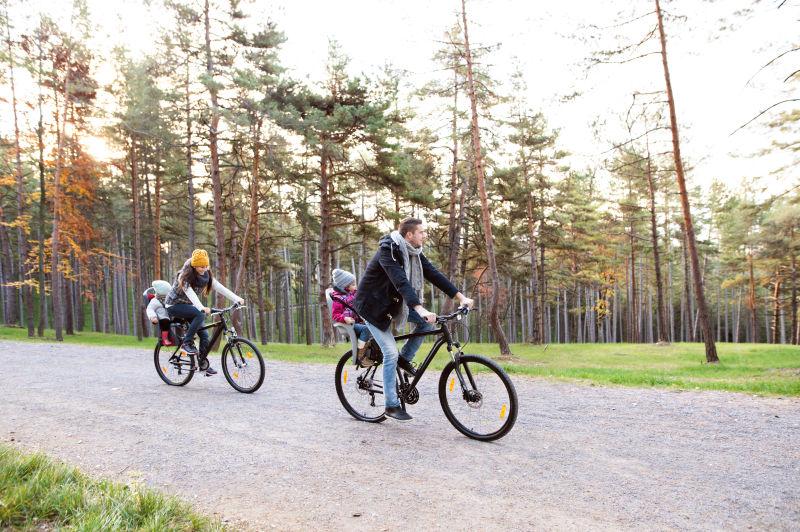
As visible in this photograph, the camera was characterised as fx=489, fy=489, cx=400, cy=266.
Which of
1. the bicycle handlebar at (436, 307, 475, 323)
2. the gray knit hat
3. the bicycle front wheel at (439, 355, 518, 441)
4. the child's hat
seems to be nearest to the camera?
the bicycle handlebar at (436, 307, 475, 323)

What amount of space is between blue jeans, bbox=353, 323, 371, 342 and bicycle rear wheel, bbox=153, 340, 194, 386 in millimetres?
3223

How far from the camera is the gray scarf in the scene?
15.4 ft

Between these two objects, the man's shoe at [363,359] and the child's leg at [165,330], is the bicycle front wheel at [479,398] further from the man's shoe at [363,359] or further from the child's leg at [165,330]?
the child's leg at [165,330]

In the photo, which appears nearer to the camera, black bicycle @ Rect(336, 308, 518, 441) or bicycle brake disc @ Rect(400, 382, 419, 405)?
black bicycle @ Rect(336, 308, 518, 441)

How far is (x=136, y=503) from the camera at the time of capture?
282 centimetres

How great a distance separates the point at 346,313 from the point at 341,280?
23.7 inches

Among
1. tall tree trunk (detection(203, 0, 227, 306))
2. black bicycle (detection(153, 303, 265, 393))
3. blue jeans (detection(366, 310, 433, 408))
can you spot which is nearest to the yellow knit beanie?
black bicycle (detection(153, 303, 265, 393))

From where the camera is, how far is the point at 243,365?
6.92 metres

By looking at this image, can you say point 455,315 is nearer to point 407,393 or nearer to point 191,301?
point 407,393

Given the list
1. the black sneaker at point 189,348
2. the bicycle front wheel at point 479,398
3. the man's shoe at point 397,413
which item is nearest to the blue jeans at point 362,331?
the man's shoe at point 397,413

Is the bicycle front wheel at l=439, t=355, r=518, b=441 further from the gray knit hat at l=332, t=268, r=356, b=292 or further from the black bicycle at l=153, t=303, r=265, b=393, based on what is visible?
the black bicycle at l=153, t=303, r=265, b=393

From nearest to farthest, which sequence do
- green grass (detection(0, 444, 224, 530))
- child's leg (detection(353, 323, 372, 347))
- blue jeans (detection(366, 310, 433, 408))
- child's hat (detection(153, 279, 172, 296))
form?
green grass (detection(0, 444, 224, 530)), blue jeans (detection(366, 310, 433, 408)), child's leg (detection(353, 323, 372, 347)), child's hat (detection(153, 279, 172, 296))

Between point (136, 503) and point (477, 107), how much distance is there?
14.6 meters

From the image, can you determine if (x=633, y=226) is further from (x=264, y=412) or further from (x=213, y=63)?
(x=264, y=412)
